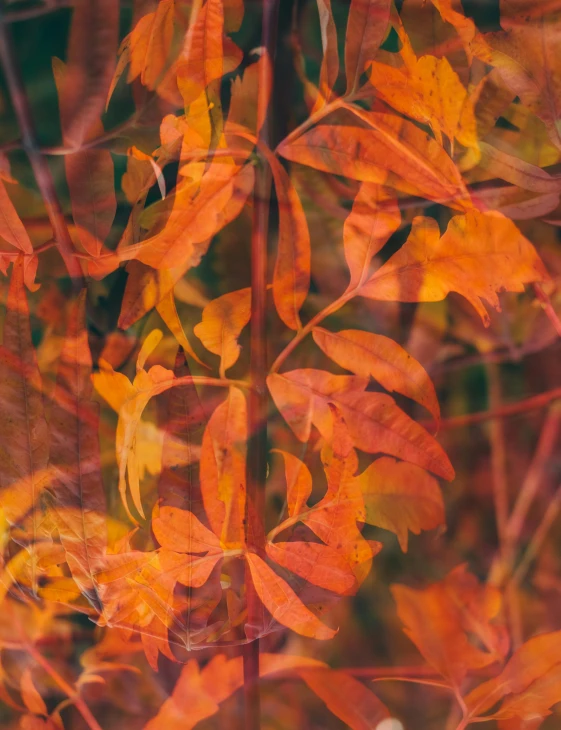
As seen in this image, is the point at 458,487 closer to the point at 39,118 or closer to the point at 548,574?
the point at 548,574

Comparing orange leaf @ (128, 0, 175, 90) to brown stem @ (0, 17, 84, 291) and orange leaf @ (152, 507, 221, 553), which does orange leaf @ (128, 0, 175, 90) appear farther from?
orange leaf @ (152, 507, 221, 553)

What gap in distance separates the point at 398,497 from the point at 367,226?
9 cm

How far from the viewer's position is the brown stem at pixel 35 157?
0.20 metres

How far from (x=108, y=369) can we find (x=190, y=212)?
0.06 metres

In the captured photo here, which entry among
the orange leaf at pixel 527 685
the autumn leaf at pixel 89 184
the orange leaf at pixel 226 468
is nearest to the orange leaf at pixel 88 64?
the autumn leaf at pixel 89 184

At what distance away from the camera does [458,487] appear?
0.19m

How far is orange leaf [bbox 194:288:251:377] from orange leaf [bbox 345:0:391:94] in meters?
0.08

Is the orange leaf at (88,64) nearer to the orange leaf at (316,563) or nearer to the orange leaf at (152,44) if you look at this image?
the orange leaf at (152,44)

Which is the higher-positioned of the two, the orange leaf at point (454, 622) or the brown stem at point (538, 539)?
the brown stem at point (538, 539)

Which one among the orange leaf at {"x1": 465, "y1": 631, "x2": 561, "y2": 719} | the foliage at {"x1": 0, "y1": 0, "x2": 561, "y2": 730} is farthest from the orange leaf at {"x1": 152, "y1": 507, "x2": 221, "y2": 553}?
the orange leaf at {"x1": 465, "y1": 631, "x2": 561, "y2": 719}

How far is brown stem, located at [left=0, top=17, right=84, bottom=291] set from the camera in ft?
0.66

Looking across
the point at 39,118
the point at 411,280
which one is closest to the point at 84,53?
the point at 39,118

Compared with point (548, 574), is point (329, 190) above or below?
above

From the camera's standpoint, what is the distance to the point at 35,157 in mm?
206
